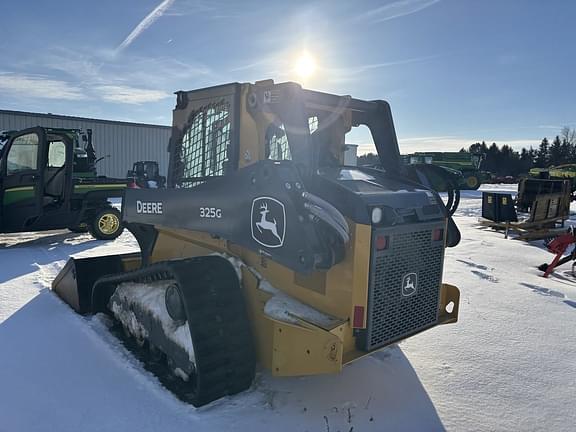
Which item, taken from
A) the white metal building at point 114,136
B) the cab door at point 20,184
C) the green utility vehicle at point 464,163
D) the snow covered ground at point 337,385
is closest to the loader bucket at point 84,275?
the snow covered ground at point 337,385

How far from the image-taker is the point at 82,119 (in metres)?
26.6

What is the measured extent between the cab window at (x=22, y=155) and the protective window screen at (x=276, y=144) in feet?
21.5

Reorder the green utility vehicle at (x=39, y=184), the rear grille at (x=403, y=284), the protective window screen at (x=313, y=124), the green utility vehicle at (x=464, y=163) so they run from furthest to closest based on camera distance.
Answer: the green utility vehicle at (x=464, y=163) → the green utility vehicle at (x=39, y=184) → the protective window screen at (x=313, y=124) → the rear grille at (x=403, y=284)

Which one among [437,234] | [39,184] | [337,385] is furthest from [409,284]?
[39,184]

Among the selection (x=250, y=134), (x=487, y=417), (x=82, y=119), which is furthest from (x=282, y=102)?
(x=82, y=119)

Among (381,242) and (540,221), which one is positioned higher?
(381,242)

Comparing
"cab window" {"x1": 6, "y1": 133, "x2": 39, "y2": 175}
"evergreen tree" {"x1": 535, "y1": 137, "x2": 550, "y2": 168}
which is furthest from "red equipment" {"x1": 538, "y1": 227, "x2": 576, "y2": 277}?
"evergreen tree" {"x1": 535, "y1": 137, "x2": 550, "y2": 168}

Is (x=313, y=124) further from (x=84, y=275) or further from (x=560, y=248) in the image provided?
(x=560, y=248)

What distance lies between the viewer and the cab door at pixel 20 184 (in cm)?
810

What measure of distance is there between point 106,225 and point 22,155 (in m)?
2.03

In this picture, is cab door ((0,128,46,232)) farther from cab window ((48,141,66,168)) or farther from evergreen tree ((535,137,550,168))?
evergreen tree ((535,137,550,168))

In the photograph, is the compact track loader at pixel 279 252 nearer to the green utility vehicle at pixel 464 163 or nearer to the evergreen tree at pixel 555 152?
the green utility vehicle at pixel 464 163

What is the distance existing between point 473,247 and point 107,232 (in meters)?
7.55

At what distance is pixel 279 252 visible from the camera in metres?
2.86
